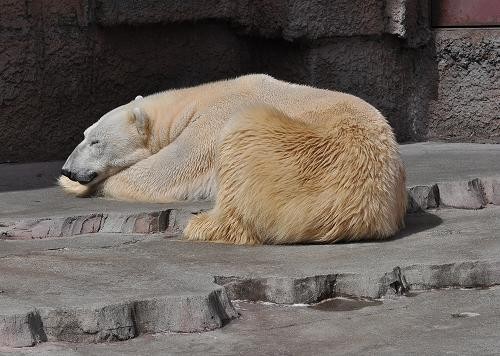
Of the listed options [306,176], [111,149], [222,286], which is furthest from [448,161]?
[222,286]

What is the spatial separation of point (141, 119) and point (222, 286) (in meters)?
2.24

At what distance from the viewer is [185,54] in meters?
7.66

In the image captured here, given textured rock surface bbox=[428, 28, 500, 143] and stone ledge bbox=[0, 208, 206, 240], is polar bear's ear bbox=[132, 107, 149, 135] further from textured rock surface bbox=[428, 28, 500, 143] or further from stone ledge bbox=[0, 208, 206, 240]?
textured rock surface bbox=[428, 28, 500, 143]

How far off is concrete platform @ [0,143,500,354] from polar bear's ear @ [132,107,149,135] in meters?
0.62

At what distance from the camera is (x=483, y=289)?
4395 millimetres

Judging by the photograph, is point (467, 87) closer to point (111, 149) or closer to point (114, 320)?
point (111, 149)

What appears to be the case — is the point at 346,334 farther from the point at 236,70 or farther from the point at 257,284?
the point at 236,70

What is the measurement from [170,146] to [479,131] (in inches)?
110

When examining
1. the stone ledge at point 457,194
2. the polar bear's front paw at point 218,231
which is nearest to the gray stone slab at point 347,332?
the polar bear's front paw at point 218,231

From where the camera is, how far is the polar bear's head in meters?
6.17

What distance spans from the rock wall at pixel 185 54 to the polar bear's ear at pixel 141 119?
124 cm

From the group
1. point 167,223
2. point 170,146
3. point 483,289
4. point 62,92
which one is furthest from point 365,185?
point 62,92

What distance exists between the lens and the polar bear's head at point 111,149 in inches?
243

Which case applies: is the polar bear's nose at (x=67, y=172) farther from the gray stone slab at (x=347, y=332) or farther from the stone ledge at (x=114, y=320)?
the stone ledge at (x=114, y=320)
